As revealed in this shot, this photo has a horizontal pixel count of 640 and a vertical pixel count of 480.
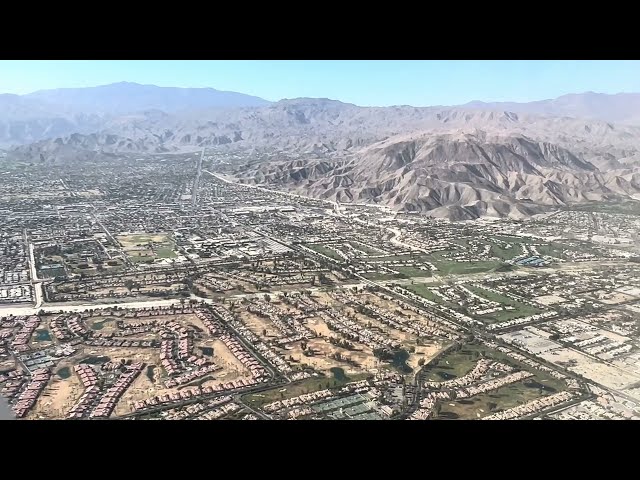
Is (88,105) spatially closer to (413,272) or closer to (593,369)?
(413,272)

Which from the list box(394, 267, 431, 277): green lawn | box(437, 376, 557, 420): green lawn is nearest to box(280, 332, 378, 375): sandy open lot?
box(437, 376, 557, 420): green lawn

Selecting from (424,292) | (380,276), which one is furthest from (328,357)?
(380,276)

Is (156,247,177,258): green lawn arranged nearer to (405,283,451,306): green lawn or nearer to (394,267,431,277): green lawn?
(394,267,431,277): green lawn

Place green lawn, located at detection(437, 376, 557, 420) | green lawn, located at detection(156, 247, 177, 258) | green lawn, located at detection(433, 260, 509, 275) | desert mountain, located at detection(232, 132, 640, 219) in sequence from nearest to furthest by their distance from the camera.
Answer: green lawn, located at detection(437, 376, 557, 420) < green lawn, located at detection(433, 260, 509, 275) < green lawn, located at detection(156, 247, 177, 258) < desert mountain, located at detection(232, 132, 640, 219)

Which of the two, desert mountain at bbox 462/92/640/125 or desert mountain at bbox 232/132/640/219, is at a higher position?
desert mountain at bbox 462/92/640/125

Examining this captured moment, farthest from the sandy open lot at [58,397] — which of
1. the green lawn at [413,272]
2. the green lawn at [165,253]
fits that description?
the green lawn at [413,272]

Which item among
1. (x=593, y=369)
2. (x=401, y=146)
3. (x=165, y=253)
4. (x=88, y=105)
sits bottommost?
(x=165, y=253)
